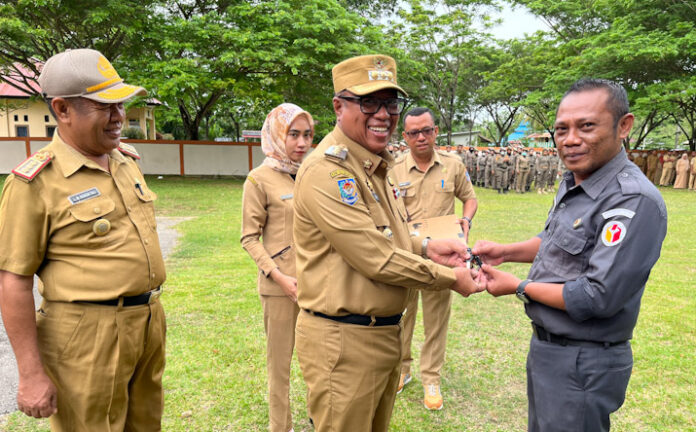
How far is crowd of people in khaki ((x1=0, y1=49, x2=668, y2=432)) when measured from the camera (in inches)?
76.4

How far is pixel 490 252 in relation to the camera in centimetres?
285

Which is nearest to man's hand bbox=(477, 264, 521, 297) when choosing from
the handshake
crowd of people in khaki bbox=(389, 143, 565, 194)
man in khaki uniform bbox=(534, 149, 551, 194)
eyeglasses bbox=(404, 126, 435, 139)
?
the handshake

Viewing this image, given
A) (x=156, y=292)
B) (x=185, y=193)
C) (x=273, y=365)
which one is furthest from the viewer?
(x=185, y=193)

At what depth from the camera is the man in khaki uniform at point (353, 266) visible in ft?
6.53

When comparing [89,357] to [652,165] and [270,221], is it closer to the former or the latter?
[270,221]

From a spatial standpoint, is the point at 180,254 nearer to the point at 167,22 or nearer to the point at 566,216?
the point at 566,216

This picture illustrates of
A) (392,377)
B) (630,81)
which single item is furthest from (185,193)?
(630,81)

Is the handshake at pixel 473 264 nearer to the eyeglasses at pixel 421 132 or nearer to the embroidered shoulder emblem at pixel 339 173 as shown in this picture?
the embroidered shoulder emblem at pixel 339 173

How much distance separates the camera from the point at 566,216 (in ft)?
6.88

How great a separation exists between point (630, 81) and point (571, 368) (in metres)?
26.3

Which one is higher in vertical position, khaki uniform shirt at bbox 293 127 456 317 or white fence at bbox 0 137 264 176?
khaki uniform shirt at bbox 293 127 456 317

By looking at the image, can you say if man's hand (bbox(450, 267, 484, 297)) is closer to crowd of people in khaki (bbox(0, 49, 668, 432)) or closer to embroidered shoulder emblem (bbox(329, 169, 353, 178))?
crowd of people in khaki (bbox(0, 49, 668, 432))

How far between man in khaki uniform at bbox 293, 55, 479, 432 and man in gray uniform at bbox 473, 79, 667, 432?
1.35 feet

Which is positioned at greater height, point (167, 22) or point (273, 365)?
point (167, 22)
